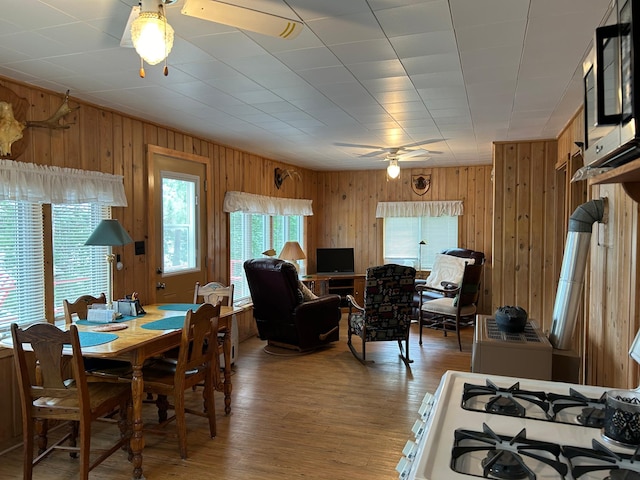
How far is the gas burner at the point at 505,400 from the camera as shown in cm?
135

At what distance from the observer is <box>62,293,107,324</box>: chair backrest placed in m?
3.14

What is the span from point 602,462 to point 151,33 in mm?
1889

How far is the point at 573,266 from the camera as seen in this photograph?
2.46 meters

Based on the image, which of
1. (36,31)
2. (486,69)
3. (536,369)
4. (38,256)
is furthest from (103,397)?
(486,69)

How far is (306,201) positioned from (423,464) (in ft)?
21.4

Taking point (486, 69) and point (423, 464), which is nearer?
point (423, 464)

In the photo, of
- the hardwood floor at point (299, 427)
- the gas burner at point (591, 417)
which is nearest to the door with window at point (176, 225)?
the hardwood floor at point (299, 427)

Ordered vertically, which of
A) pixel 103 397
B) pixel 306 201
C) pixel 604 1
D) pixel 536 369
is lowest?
pixel 103 397

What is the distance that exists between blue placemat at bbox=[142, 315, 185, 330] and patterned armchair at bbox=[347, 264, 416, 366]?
77.3 inches

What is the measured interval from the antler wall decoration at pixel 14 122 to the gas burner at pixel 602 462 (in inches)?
132

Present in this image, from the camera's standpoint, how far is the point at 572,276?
2469 millimetres

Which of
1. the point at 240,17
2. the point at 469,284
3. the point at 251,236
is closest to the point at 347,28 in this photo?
the point at 240,17

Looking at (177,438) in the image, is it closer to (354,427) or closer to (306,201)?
(354,427)

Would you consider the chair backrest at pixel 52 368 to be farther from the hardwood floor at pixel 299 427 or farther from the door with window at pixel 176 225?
the door with window at pixel 176 225
